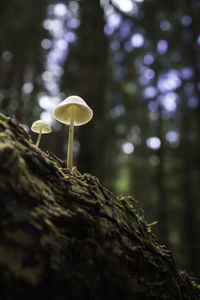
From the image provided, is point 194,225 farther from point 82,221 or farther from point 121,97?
point 82,221

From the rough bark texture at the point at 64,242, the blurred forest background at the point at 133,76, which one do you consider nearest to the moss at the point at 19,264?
the rough bark texture at the point at 64,242

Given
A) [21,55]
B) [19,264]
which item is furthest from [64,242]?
[21,55]

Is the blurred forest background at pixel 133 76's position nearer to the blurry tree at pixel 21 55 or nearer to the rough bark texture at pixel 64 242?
the blurry tree at pixel 21 55

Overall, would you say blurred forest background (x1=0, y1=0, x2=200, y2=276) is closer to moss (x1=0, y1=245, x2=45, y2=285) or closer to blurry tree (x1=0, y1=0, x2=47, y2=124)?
blurry tree (x1=0, y1=0, x2=47, y2=124)

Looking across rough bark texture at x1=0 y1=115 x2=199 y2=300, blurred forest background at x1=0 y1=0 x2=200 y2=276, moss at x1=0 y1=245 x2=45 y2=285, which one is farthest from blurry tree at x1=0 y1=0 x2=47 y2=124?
moss at x1=0 y1=245 x2=45 y2=285

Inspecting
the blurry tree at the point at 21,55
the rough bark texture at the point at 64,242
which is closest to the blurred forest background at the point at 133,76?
the blurry tree at the point at 21,55

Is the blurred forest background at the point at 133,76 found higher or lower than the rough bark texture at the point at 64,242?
higher

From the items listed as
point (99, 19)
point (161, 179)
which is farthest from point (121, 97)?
point (99, 19)

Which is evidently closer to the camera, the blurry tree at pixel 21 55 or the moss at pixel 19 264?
the moss at pixel 19 264
